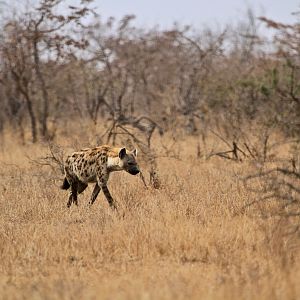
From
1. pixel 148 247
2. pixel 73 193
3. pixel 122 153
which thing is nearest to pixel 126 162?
pixel 122 153

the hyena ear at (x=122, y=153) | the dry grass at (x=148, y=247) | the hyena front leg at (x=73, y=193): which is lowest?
the dry grass at (x=148, y=247)

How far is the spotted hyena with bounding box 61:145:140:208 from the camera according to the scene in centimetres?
848

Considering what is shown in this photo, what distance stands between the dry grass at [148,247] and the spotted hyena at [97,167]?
228 millimetres

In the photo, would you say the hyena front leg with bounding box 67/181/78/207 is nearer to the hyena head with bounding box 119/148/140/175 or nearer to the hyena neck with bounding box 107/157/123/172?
the hyena neck with bounding box 107/157/123/172

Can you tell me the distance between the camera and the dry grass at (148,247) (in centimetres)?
486

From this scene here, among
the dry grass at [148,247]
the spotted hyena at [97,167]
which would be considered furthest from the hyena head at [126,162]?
the dry grass at [148,247]

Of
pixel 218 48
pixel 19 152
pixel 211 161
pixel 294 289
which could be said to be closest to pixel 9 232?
pixel 294 289

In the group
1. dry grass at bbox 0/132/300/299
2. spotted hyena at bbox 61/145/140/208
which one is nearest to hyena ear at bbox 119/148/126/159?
spotted hyena at bbox 61/145/140/208

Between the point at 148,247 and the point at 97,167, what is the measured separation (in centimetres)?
256

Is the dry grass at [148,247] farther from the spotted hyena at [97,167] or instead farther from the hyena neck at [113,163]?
the hyena neck at [113,163]

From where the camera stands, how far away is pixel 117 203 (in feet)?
27.7

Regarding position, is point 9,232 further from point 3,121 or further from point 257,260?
point 3,121

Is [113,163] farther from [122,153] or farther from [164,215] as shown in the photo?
[164,215]

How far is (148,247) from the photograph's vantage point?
630 cm
